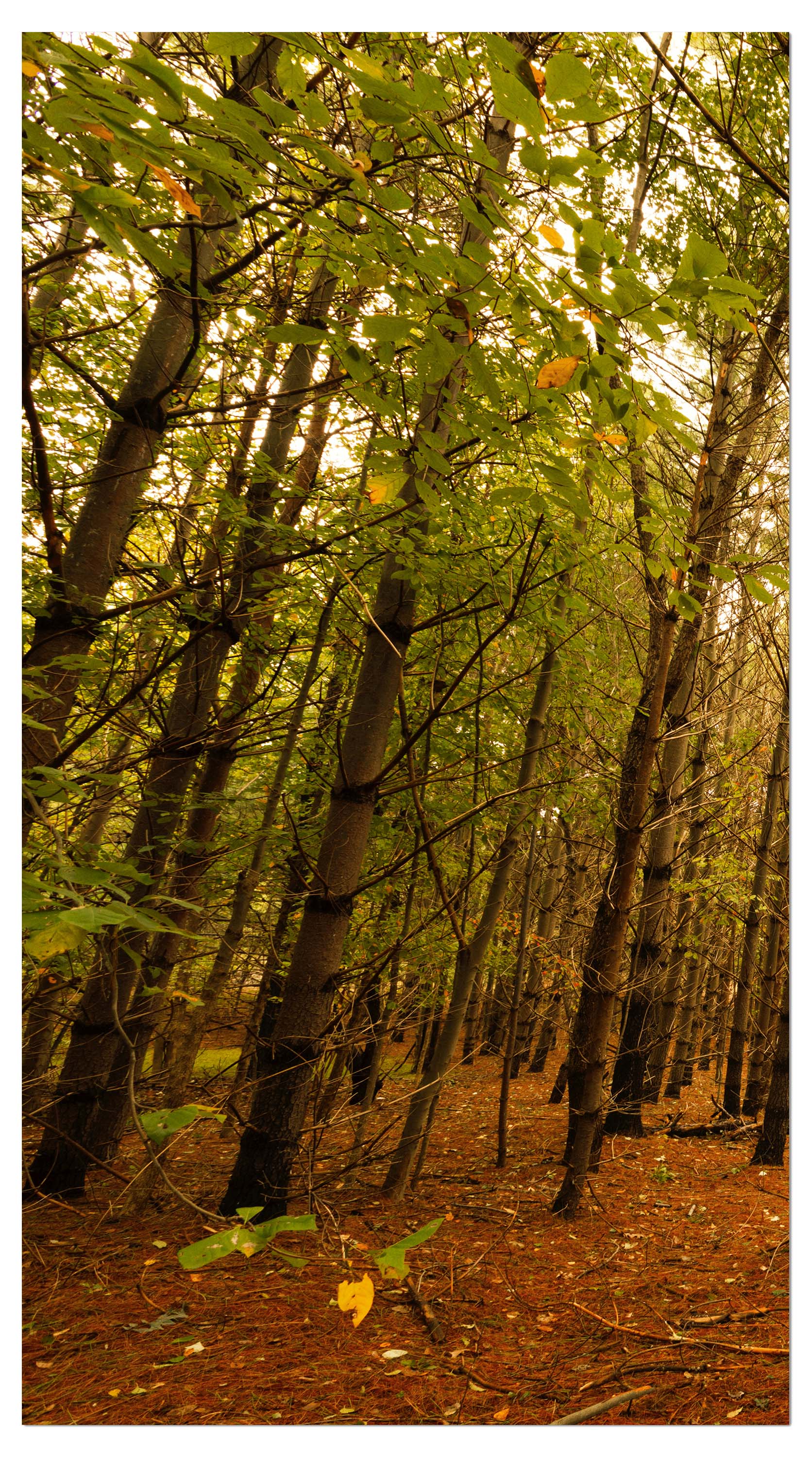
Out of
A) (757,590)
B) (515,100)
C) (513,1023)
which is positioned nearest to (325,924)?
(757,590)

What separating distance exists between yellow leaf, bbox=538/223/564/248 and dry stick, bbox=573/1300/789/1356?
7.99 ft

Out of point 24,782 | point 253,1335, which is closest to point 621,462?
point 24,782

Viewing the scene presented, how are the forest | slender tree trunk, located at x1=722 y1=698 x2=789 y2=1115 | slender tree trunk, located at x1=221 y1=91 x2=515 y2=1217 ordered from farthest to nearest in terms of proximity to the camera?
slender tree trunk, located at x1=722 y1=698 x2=789 y2=1115 → slender tree trunk, located at x1=221 y1=91 x2=515 y2=1217 → the forest

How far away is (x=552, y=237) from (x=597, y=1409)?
2324 mm

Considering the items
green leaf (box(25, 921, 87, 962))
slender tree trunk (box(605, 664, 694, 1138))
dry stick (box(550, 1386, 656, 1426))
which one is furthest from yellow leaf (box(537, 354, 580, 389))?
slender tree trunk (box(605, 664, 694, 1138))

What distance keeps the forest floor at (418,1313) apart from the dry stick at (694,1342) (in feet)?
0.04

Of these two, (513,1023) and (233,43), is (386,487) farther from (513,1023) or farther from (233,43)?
(513,1023)

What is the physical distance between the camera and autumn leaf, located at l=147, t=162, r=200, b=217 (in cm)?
103

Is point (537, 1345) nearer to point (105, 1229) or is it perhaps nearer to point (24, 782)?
point (105, 1229)

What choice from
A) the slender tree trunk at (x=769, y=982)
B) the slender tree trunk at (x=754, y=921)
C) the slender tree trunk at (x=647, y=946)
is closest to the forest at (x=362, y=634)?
the slender tree trunk at (x=754, y=921)

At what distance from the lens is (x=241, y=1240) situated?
91cm

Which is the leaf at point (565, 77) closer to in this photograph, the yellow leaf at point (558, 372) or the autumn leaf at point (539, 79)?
the autumn leaf at point (539, 79)

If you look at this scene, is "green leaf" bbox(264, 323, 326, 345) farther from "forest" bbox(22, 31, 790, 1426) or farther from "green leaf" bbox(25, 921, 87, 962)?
"green leaf" bbox(25, 921, 87, 962)

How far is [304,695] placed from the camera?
300 centimetres
